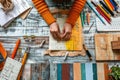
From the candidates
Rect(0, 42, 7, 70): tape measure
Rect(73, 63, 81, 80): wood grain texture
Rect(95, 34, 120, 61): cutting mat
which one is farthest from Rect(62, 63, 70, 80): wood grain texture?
Rect(0, 42, 7, 70): tape measure

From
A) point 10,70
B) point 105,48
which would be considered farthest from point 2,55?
point 105,48

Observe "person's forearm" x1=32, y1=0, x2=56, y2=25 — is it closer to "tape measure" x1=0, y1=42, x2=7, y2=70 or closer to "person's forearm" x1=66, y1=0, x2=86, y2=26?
"person's forearm" x1=66, y1=0, x2=86, y2=26

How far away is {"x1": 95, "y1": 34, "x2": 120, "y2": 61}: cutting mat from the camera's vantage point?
1067 millimetres

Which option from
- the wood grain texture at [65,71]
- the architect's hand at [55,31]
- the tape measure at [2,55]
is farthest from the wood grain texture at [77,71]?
the tape measure at [2,55]

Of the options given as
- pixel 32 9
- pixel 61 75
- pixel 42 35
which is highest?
pixel 32 9

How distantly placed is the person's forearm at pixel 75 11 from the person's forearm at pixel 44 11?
0.07 m

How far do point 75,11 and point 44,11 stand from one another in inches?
5.1

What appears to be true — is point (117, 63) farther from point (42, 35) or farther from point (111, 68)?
point (42, 35)

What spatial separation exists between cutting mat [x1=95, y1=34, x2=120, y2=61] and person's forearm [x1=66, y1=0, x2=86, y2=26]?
12cm

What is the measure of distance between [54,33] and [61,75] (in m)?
0.17

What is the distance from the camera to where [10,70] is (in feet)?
3.34

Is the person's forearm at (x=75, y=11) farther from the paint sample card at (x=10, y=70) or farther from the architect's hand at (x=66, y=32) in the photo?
the paint sample card at (x=10, y=70)

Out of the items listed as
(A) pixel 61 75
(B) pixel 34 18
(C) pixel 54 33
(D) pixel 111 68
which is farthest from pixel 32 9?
(D) pixel 111 68

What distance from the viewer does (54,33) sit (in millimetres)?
1064
